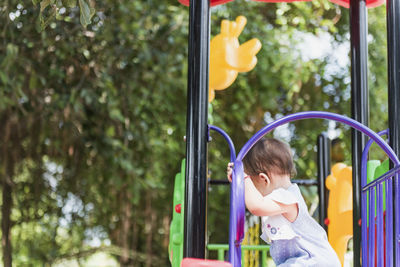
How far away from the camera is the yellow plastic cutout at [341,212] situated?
3.35 m

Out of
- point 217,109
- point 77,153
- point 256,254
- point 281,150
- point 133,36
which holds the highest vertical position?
point 133,36

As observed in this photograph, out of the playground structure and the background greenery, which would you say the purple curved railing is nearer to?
the playground structure

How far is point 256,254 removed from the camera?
3.75 meters

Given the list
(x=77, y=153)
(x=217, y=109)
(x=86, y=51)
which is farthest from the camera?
(x=217, y=109)

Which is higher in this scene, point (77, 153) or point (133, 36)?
point (133, 36)

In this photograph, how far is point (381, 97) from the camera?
6.25m

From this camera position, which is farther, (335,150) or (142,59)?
(335,150)

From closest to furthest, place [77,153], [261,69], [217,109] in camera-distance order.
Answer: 1. [77,153]
2. [261,69]
3. [217,109]

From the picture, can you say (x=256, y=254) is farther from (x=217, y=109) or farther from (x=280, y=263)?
(x=217, y=109)

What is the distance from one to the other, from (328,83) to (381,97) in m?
0.56

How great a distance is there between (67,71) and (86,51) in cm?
25

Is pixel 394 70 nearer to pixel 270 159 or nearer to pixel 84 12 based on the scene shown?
pixel 270 159

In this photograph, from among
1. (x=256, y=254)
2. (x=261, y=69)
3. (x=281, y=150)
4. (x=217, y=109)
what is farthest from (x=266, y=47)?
(x=281, y=150)

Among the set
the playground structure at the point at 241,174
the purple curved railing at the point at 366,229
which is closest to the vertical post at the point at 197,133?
the playground structure at the point at 241,174
